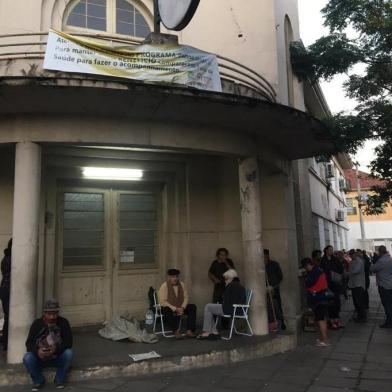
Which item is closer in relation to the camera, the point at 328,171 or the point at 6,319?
the point at 6,319

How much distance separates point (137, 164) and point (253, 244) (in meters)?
2.98

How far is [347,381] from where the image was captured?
6.10m

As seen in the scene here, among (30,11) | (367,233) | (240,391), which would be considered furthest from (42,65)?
(367,233)

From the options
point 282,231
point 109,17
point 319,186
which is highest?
point 109,17

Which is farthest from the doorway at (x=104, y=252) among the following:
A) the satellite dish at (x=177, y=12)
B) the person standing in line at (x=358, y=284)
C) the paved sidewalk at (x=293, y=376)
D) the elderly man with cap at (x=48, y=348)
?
the person standing in line at (x=358, y=284)

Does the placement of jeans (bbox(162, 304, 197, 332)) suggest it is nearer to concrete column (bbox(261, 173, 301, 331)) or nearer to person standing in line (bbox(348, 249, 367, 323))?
concrete column (bbox(261, 173, 301, 331))

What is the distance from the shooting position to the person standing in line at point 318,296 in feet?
26.5

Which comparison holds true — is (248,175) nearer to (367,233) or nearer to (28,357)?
(28,357)

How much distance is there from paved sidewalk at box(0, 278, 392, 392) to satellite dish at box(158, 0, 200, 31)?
17.3ft

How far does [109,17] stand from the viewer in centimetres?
994

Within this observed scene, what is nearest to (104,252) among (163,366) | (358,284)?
(163,366)

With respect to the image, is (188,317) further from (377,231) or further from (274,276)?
(377,231)

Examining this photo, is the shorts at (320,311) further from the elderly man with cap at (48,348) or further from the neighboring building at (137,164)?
the elderly man with cap at (48,348)

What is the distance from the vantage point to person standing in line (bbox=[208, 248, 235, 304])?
30.7ft
